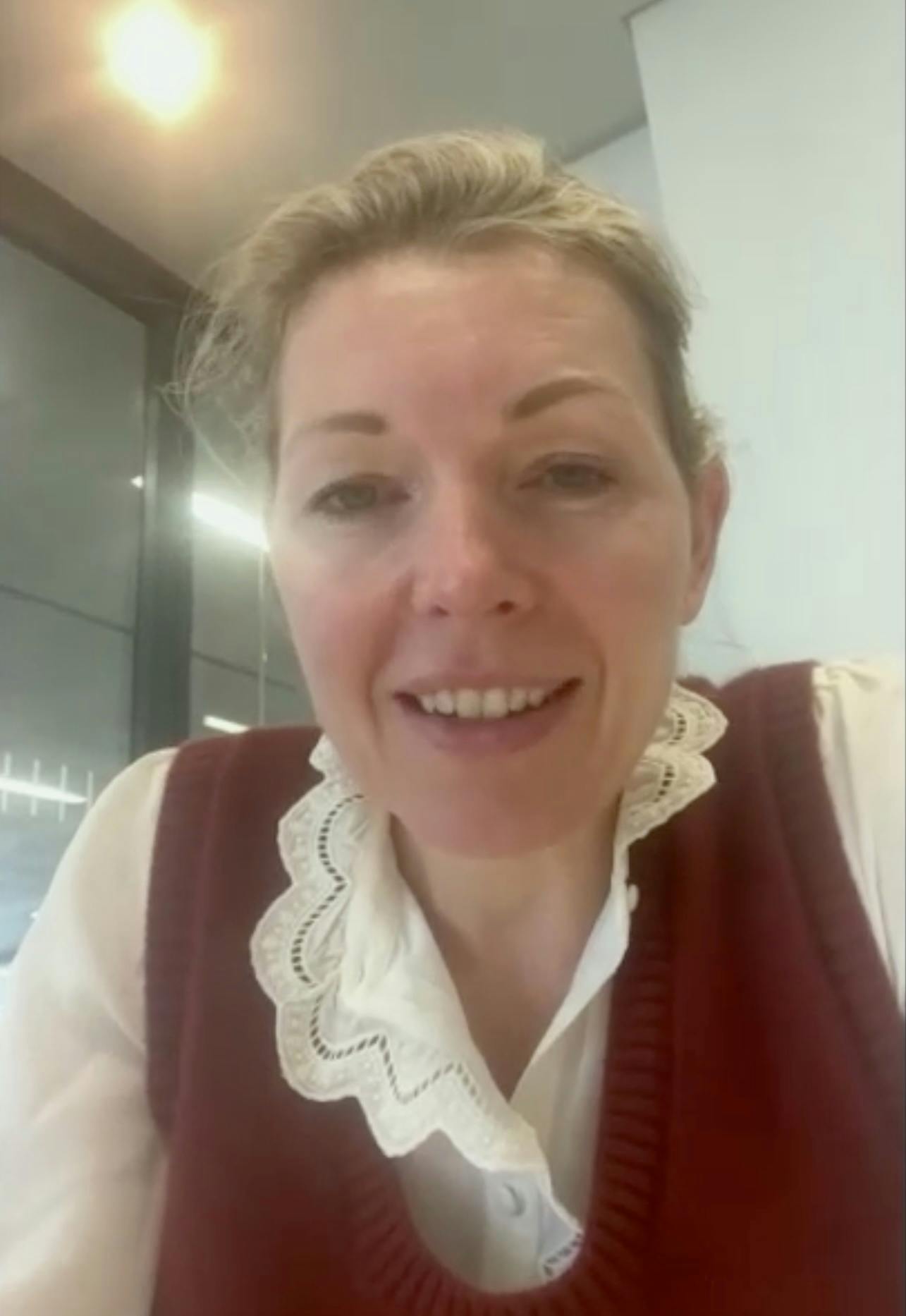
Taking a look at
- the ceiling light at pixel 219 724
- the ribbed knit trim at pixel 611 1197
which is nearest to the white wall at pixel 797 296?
the ribbed knit trim at pixel 611 1197

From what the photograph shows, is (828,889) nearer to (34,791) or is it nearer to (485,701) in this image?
(485,701)

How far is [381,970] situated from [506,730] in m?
0.11

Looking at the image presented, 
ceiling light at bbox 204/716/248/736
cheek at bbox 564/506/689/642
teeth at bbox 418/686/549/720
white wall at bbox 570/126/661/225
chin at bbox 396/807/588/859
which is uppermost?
white wall at bbox 570/126/661/225

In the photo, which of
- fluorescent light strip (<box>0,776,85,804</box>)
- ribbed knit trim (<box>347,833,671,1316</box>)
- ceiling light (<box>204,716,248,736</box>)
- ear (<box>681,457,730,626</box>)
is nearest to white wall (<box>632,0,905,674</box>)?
ear (<box>681,457,730,626</box>)

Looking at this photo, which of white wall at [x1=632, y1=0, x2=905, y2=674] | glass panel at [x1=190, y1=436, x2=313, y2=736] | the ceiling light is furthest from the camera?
the ceiling light

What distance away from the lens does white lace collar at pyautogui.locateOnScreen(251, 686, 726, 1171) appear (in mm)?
358

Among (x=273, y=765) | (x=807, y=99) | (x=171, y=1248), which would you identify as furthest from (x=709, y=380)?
(x=171, y=1248)

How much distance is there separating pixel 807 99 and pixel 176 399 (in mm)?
417

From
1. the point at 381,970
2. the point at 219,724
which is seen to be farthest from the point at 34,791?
the point at 381,970

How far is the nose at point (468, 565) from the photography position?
308 mm

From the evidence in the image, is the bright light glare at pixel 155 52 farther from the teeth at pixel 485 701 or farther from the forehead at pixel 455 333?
the teeth at pixel 485 701

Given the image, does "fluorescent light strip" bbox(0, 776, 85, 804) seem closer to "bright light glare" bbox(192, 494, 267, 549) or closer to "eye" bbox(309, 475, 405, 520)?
"bright light glare" bbox(192, 494, 267, 549)

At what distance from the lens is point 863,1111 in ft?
0.96

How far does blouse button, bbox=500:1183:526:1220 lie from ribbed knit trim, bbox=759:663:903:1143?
0.38 feet
